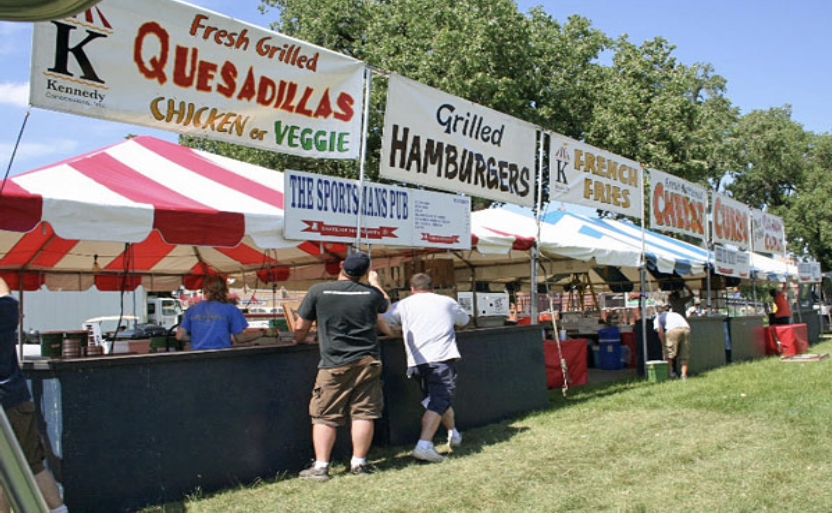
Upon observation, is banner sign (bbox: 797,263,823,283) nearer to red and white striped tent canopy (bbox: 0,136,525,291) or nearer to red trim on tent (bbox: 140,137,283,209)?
red and white striped tent canopy (bbox: 0,136,525,291)

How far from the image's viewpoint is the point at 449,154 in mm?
8008

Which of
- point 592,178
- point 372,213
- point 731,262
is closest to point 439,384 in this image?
point 372,213

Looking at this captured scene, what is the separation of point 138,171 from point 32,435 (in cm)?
387

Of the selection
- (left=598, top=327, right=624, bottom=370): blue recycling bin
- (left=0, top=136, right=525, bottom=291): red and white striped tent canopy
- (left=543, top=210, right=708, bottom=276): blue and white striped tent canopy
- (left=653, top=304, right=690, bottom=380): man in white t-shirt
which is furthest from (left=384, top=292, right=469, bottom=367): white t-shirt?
(left=598, top=327, right=624, bottom=370): blue recycling bin

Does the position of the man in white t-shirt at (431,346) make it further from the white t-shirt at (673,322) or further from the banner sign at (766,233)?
the banner sign at (766,233)

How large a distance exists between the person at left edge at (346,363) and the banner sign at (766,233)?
14.1 meters

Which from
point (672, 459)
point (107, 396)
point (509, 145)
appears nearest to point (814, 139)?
point (509, 145)

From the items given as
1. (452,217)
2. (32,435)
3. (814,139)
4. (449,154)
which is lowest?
(32,435)

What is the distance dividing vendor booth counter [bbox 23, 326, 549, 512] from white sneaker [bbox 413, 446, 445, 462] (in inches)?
17.6

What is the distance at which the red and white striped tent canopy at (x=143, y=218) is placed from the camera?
19.1 ft

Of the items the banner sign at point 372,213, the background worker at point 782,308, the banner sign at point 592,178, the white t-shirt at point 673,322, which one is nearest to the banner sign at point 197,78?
the banner sign at point 372,213

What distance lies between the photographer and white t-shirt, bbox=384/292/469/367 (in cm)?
650

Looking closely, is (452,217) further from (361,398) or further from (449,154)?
(361,398)

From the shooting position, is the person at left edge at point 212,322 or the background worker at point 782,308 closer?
the person at left edge at point 212,322
